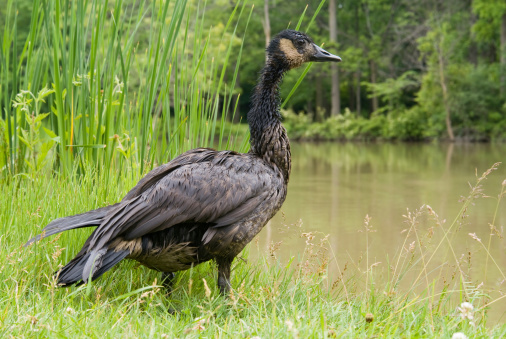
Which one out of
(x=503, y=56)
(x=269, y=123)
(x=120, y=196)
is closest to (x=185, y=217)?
(x=269, y=123)

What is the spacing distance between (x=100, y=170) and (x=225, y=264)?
151 centimetres

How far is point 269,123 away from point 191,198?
828mm

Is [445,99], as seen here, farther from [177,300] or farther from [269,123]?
[177,300]

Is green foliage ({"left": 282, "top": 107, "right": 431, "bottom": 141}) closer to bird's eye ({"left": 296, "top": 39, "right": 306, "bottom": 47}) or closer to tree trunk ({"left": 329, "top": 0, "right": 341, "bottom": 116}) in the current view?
tree trunk ({"left": 329, "top": 0, "right": 341, "bottom": 116})

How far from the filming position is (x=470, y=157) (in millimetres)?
18578

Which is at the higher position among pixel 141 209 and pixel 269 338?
pixel 141 209

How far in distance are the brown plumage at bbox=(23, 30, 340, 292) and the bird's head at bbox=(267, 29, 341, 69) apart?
79 centimetres

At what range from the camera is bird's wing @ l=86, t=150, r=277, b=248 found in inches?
126

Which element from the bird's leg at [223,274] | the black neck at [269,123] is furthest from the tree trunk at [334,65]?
the bird's leg at [223,274]

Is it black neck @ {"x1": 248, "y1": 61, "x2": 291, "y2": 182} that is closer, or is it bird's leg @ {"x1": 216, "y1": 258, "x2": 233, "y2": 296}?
bird's leg @ {"x1": 216, "y1": 258, "x2": 233, "y2": 296}

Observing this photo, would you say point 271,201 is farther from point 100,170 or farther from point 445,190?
point 445,190

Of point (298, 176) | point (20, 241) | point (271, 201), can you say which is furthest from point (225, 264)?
point (298, 176)

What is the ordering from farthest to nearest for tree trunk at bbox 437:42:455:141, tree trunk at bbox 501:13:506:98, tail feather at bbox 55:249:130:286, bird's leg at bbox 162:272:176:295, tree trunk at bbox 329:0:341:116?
tree trunk at bbox 329:0:341:116
tree trunk at bbox 437:42:455:141
tree trunk at bbox 501:13:506:98
bird's leg at bbox 162:272:176:295
tail feather at bbox 55:249:130:286

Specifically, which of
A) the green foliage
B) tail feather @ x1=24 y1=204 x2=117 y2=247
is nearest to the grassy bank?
tail feather @ x1=24 y1=204 x2=117 y2=247
